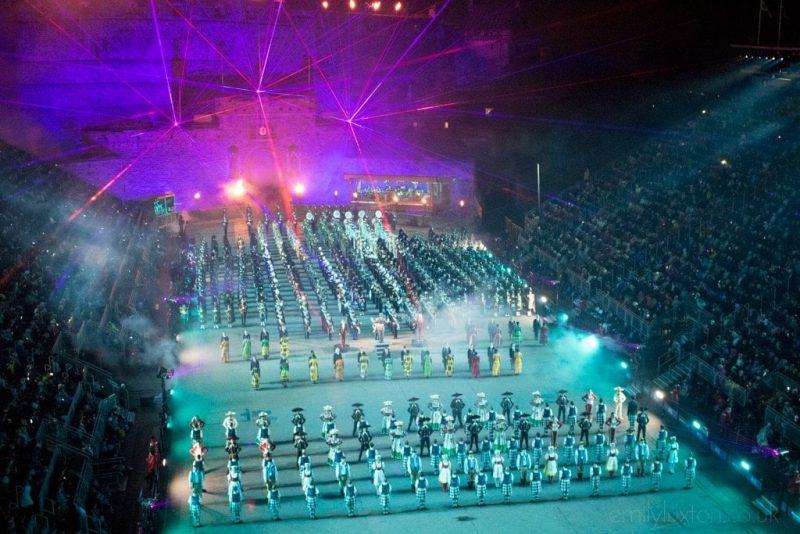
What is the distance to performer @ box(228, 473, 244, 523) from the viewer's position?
2019 cm

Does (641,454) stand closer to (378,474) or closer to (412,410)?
(412,410)

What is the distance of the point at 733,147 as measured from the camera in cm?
3703

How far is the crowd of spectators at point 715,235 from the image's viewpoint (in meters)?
25.6

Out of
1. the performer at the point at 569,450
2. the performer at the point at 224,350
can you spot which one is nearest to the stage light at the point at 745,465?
the performer at the point at 569,450

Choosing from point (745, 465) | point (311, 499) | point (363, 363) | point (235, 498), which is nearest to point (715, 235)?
point (745, 465)

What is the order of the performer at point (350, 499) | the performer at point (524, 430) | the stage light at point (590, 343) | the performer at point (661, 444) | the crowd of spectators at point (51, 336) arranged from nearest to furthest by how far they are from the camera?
1. the crowd of spectators at point (51, 336)
2. the performer at point (350, 499)
3. the performer at point (661, 444)
4. the performer at point (524, 430)
5. the stage light at point (590, 343)

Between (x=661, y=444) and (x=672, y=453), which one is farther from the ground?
(x=661, y=444)

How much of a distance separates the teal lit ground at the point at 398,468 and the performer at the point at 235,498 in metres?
0.18

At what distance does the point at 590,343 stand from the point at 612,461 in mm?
9690

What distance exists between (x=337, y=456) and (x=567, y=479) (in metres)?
5.06

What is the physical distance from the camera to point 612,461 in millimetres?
21891

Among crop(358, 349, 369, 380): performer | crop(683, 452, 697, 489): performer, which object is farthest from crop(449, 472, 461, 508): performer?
crop(358, 349, 369, 380): performer

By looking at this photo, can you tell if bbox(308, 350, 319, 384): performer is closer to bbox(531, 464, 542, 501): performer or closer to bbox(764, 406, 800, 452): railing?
bbox(531, 464, 542, 501): performer

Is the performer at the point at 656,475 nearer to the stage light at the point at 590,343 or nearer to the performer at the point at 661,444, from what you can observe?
the performer at the point at 661,444
